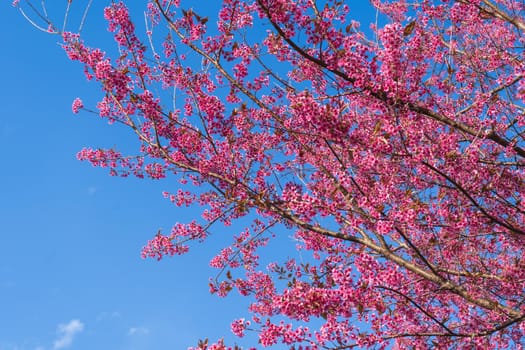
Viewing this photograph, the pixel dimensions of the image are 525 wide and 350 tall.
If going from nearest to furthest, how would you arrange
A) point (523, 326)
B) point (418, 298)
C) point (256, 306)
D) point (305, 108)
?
point (305, 108), point (523, 326), point (418, 298), point (256, 306)

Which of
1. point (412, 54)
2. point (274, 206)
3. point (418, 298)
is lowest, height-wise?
point (418, 298)

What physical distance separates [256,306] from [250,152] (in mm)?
2902

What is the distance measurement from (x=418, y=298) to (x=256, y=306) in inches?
112

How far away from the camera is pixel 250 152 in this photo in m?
8.20

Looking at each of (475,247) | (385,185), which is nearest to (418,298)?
(475,247)

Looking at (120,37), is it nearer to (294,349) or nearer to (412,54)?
(412,54)

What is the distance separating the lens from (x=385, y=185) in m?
6.13

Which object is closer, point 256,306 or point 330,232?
point 330,232

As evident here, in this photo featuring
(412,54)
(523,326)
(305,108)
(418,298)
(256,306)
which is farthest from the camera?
(256,306)

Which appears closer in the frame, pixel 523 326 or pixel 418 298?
pixel 523 326

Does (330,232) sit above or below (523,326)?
above

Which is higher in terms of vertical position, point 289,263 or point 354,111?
point 354,111

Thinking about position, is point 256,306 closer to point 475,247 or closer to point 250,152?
point 250,152

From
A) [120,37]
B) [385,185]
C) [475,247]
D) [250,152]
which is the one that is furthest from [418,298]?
[120,37]
